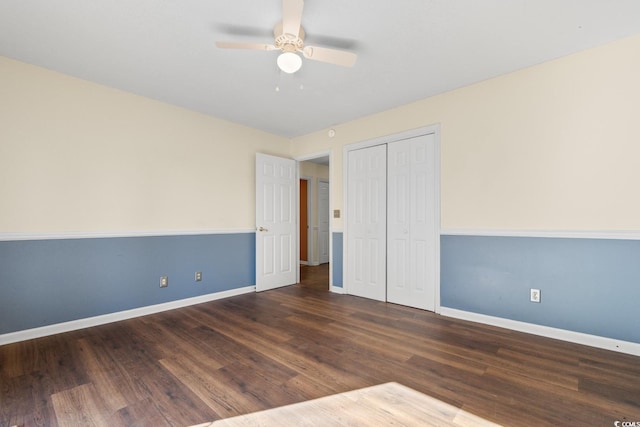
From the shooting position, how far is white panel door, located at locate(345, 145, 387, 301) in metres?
3.87

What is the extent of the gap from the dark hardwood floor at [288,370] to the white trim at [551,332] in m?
0.11

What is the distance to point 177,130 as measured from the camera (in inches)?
144

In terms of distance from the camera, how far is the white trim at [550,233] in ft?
7.59

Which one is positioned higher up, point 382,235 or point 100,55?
point 100,55

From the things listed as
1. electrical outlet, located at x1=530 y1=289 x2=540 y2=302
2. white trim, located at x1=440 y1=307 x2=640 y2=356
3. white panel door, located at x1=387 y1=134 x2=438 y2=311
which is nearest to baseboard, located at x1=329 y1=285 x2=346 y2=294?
white panel door, located at x1=387 y1=134 x2=438 y2=311

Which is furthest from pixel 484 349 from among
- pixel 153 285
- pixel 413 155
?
pixel 153 285

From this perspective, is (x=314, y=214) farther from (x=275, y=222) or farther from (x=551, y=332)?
(x=551, y=332)

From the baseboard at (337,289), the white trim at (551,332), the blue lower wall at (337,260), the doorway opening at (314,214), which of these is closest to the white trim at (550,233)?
the white trim at (551,332)

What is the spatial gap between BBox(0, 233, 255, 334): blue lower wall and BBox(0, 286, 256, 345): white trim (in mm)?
44

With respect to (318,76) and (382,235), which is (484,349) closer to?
(382,235)

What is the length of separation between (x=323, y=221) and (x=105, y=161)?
476cm

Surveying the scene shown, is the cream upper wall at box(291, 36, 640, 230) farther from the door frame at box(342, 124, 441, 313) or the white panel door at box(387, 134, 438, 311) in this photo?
the white panel door at box(387, 134, 438, 311)

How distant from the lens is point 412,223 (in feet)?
11.7

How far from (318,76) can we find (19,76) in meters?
2.79
